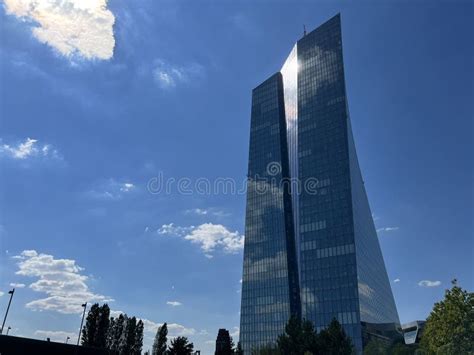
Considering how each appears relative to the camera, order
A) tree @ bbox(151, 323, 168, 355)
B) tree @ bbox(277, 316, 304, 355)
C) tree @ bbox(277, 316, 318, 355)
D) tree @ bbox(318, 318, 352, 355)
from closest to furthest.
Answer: tree @ bbox(318, 318, 352, 355) < tree @ bbox(277, 316, 318, 355) < tree @ bbox(277, 316, 304, 355) < tree @ bbox(151, 323, 168, 355)

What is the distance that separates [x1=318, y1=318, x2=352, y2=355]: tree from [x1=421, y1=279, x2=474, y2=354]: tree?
1269 centimetres

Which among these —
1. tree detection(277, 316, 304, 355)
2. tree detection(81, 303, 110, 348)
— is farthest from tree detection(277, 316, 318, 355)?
tree detection(81, 303, 110, 348)

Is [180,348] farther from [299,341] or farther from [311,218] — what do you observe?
[311,218]

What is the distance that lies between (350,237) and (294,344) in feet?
232

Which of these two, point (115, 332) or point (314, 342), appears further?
point (115, 332)

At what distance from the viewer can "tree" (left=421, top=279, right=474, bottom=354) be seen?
38.1 metres

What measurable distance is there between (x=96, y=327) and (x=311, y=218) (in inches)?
2792

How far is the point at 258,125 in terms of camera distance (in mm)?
166375

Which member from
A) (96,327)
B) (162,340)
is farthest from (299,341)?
(96,327)

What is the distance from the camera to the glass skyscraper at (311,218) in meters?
119

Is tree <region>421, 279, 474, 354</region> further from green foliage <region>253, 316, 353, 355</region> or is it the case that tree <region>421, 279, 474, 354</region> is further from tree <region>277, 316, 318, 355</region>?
tree <region>277, 316, 318, 355</region>

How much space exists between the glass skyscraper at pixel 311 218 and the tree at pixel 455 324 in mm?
72090

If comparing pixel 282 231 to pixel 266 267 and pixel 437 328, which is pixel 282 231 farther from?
pixel 437 328

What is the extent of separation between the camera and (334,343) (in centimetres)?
5294
